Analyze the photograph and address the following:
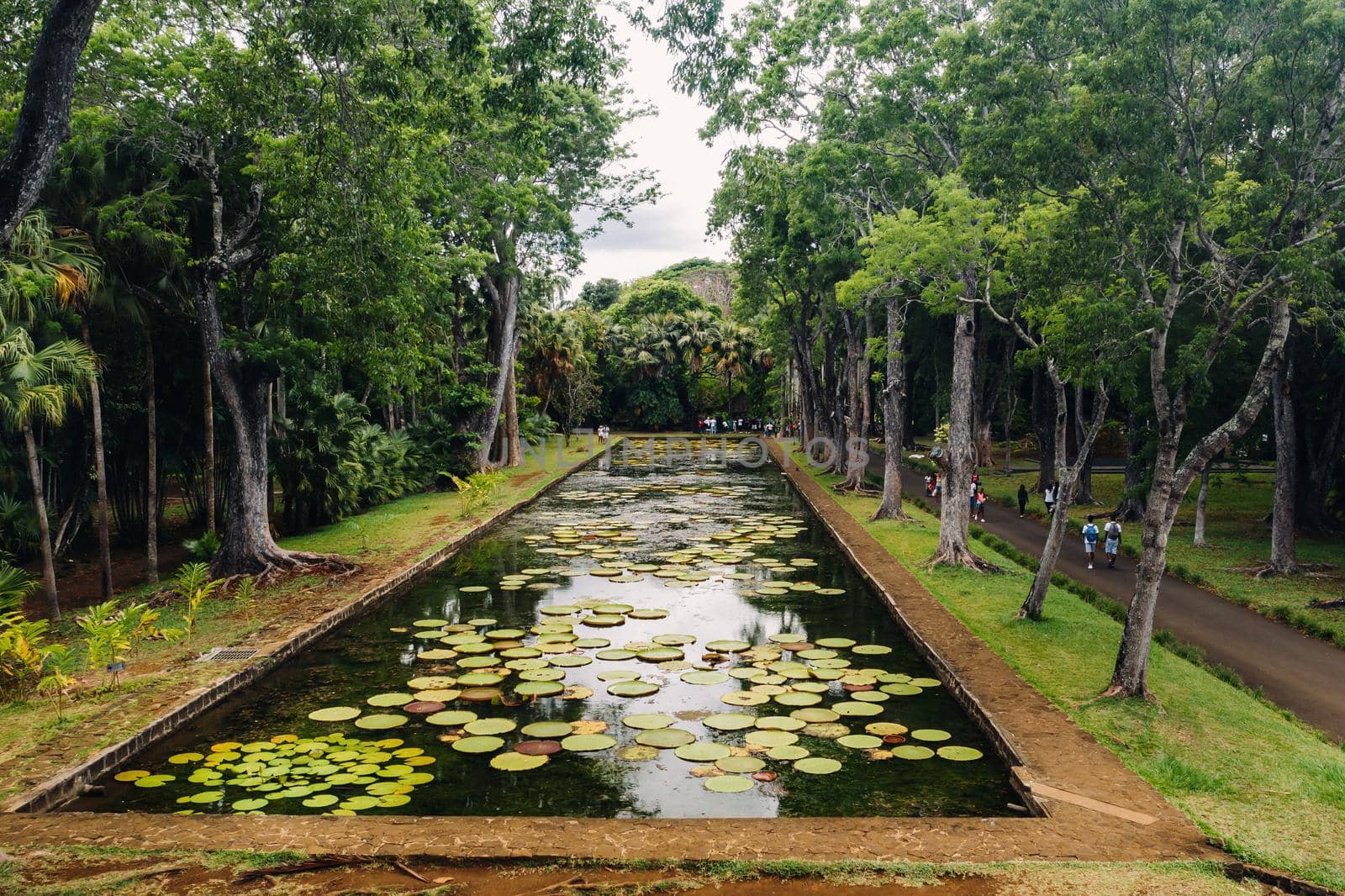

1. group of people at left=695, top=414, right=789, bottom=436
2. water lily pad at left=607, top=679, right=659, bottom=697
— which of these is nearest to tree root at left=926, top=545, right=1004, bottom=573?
water lily pad at left=607, top=679, right=659, bottom=697

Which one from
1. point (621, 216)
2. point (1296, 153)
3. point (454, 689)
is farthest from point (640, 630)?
point (621, 216)

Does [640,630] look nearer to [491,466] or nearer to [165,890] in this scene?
[165,890]

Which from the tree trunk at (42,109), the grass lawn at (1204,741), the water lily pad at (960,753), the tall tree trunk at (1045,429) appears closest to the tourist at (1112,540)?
the grass lawn at (1204,741)

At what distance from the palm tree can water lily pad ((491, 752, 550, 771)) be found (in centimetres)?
746

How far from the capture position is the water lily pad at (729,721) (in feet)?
27.8

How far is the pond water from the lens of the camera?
7.06 meters

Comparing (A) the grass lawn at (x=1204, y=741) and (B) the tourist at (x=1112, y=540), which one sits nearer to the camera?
(A) the grass lawn at (x=1204, y=741)

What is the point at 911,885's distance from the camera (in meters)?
5.37

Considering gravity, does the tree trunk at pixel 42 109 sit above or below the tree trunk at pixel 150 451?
above

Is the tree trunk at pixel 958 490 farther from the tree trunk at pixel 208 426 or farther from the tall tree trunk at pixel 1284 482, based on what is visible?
the tree trunk at pixel 208 426

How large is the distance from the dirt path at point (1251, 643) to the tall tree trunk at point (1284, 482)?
1984mm

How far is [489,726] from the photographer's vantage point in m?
8.43

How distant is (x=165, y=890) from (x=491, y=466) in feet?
83.4

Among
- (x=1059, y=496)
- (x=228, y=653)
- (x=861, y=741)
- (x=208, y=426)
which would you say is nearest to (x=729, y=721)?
(x=861, y=741)
